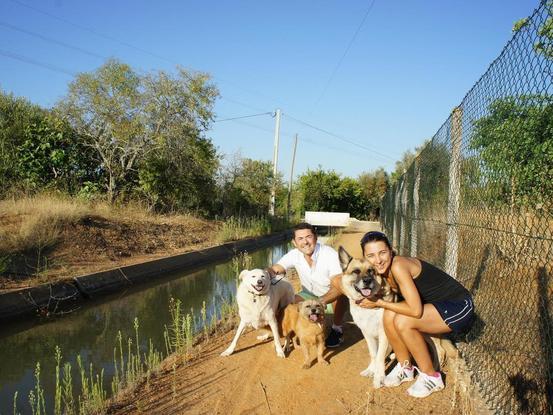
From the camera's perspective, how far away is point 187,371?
493 centimetres

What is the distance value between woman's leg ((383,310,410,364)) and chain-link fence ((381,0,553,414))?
1.82ft

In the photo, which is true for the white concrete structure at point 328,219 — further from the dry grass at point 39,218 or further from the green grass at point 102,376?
the green grass at point 102,376

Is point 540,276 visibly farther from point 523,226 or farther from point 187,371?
point 187,371

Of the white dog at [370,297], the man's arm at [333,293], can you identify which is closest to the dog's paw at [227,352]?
the man's arm at [333,293]

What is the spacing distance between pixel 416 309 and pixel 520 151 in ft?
4.66

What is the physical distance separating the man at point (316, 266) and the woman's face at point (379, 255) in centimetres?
128

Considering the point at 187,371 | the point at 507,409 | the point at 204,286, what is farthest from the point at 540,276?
the point at 204,286

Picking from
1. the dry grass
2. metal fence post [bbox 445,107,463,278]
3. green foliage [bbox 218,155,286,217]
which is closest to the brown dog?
metal fence post [bbox 445,107,463,278]

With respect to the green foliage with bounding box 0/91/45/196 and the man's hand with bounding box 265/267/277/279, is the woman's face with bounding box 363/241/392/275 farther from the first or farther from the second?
the green foliage with bounding box 0/91/45/196

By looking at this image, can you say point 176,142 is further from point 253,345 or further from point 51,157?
point 253,345

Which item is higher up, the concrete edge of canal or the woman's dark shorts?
the woman's dark shorts

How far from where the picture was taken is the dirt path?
145 inches

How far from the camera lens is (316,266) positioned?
5348 mm

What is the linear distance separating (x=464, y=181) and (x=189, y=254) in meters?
12.0
